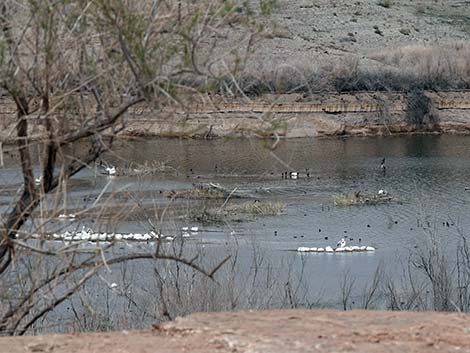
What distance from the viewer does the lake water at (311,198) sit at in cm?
1902

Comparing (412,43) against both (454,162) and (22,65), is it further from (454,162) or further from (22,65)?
(22,65)

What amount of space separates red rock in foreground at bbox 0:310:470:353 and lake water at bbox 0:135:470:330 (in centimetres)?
151

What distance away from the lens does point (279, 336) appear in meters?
6.99

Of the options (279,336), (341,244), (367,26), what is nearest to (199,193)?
(341,244)

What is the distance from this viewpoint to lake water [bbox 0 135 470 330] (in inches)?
749

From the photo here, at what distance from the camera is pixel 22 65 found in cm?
793

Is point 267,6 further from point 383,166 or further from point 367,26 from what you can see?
point 367,26

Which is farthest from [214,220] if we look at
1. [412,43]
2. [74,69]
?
[412,43]

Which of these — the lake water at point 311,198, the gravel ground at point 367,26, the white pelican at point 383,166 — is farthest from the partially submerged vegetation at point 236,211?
the gravel ground at point 367,26

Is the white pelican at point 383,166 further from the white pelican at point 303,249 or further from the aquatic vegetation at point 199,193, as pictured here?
the white pelican at point 303,249

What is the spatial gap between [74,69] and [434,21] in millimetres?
52380

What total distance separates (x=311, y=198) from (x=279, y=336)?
21.4 m

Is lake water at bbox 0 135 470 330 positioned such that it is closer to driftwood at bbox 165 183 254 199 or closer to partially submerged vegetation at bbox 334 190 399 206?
partially submerged vegetation at bbox 334 190 399 206

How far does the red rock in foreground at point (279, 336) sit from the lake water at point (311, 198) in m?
1.51
